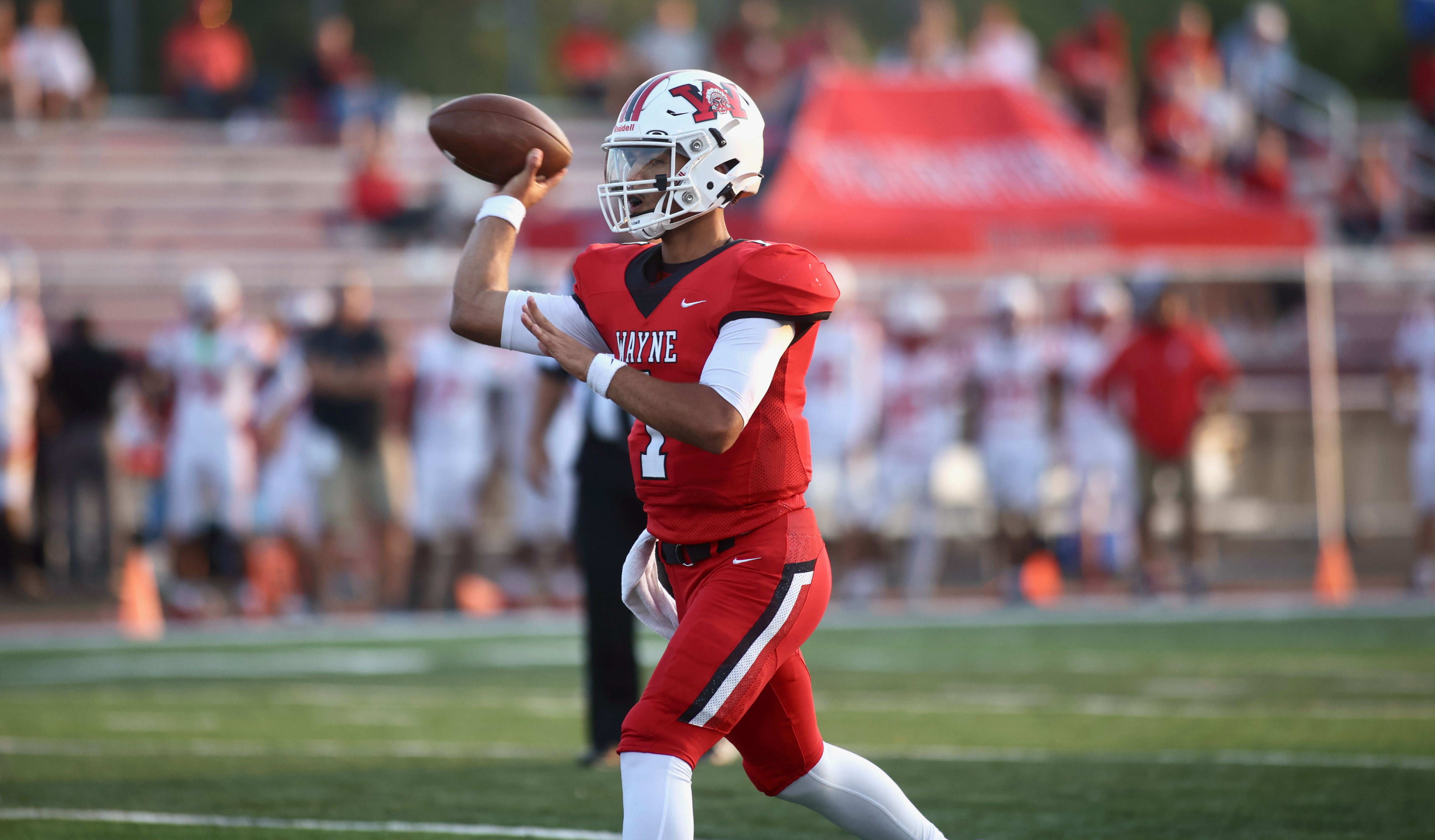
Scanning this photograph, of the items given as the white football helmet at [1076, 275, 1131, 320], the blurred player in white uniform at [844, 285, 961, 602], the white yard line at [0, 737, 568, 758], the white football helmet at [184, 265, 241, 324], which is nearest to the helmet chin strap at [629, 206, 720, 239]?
the white yard line at [0, 737, 568, 758]

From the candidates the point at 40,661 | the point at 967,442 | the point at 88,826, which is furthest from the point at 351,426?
the point at 88,826

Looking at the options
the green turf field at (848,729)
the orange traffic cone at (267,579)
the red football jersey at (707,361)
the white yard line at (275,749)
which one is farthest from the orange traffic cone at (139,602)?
the red football jersey at (707,361)

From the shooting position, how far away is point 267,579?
11922 millimetres

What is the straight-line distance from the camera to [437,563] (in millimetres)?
12898

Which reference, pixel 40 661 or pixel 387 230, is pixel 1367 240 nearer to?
pixel 387 230

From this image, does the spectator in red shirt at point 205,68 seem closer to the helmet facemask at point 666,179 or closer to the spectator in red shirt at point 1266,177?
the spectator in red shirt at point 1266,177

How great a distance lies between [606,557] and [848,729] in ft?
5.11

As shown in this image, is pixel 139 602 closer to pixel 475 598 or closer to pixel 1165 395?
pixel 475 598

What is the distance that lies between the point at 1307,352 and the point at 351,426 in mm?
8148

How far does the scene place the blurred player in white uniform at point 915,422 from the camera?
12773 millimetres

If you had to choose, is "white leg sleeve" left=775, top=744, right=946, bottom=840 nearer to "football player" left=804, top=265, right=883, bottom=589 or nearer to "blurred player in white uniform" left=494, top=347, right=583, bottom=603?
"blurred player in white uniform" left=494, top=347, right=583, bottom=603

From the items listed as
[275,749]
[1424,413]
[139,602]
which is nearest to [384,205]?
[139,602]

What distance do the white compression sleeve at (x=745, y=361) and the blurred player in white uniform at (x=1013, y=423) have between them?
356 inches

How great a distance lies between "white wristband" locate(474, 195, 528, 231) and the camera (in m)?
3.79
